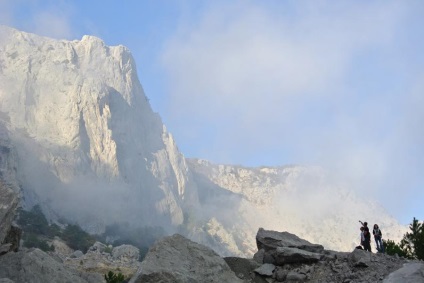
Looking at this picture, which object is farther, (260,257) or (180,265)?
(260,257)

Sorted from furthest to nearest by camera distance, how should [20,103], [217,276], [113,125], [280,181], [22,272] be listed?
[280,181] < [113,125] < [20,103] < [217,276] < [22,272]

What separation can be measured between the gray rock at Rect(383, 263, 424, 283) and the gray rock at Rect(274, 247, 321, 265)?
3.22 m

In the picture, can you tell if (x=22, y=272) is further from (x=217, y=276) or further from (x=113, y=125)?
(x=113, y=125)

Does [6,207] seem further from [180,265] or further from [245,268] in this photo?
[245,268]

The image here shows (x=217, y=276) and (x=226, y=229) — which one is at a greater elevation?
(x=226, y=229)

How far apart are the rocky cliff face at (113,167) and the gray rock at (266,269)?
105m

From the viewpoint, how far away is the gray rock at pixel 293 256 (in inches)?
598

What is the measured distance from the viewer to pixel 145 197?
139875mm

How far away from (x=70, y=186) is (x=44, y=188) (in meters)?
7.08

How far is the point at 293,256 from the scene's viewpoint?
50.3 feet

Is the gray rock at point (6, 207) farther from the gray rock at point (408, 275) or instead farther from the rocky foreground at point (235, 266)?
the gray rock at point (408, 275)

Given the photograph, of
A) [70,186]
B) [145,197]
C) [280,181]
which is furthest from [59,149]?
[280,181]

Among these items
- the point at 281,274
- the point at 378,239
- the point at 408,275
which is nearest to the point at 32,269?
the point at 281,274

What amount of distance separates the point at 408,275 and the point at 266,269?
16.6 feet
